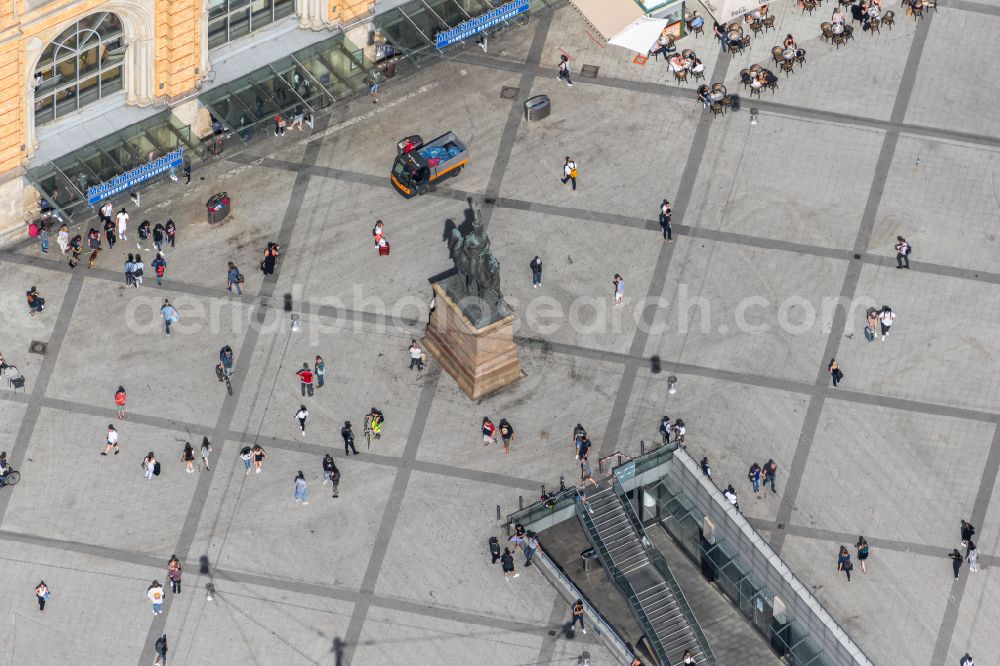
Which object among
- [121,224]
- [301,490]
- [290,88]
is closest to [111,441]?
[301,490]

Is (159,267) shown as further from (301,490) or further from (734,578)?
(734,578)

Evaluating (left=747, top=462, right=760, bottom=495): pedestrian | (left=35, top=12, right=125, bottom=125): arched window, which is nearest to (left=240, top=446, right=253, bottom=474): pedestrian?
(left=35, top=12, right=125, bottom=125): arched window

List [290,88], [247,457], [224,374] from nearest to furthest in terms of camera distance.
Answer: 1. [247,457]
2. [224,374]
3. [290,88]

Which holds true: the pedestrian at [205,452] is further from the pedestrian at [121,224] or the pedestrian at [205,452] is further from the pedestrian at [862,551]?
the pedestrian at [862,551]

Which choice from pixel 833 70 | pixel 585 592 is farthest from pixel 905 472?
pixel 833 70

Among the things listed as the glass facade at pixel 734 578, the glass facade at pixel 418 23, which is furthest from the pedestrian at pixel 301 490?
the glass facade at pixel 418 23

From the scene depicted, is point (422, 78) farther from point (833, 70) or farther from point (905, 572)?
point (905, 572)
